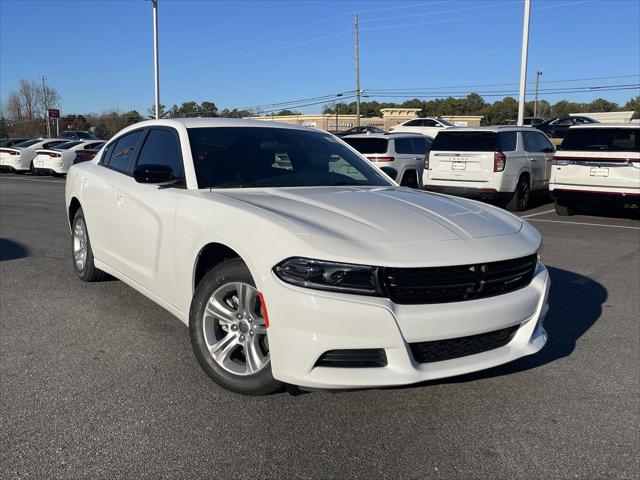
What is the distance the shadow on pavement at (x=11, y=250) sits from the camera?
725 centimetres

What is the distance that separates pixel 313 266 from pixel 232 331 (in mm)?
830

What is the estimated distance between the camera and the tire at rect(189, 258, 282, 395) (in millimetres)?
3275

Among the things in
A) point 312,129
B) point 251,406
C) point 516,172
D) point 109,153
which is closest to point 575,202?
point 516,172

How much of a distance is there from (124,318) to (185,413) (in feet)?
5.97

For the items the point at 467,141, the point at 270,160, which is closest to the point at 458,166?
the point at 467,141

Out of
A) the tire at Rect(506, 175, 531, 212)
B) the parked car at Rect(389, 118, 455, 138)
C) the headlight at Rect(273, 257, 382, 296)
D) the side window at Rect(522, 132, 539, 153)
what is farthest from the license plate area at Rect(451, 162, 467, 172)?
the parked car at Rect(389, 118, 455, 138)

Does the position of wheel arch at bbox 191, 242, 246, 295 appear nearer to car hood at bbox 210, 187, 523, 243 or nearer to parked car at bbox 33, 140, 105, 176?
car hood at bbox 210, 187, 523, 243

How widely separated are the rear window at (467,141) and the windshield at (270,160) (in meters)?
8.38

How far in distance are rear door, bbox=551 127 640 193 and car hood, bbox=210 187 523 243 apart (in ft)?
26.9

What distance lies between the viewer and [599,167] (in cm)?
1144

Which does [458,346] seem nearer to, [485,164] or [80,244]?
→ [80,244]

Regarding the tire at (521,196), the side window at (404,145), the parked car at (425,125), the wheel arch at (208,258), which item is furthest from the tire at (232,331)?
the parked car at (425,125)

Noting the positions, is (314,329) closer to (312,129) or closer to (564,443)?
(564,443)

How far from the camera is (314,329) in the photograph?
2.85 metres
